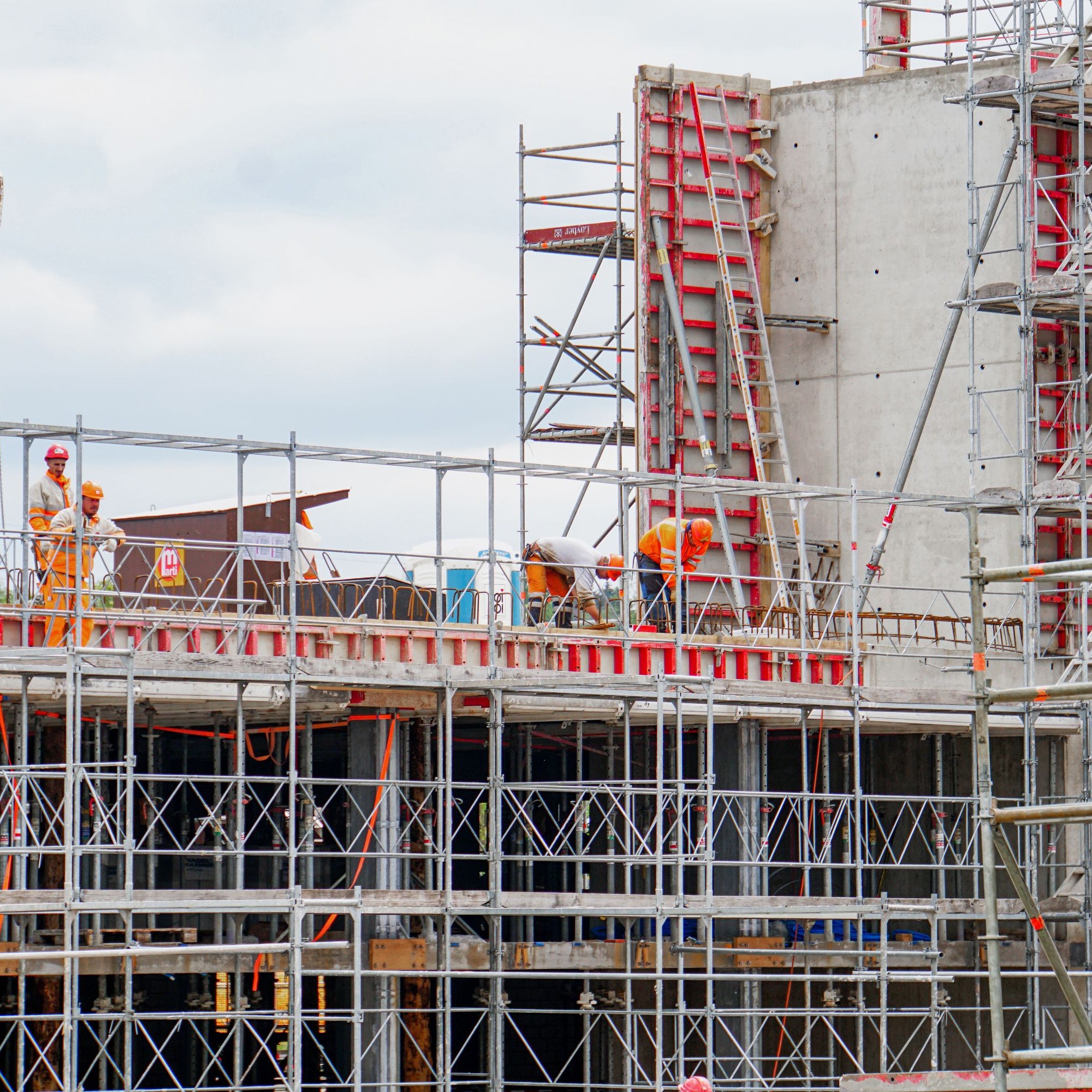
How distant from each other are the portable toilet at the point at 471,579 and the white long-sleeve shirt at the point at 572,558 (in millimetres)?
437

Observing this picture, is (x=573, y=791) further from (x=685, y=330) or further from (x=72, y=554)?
(x=685, y=330)

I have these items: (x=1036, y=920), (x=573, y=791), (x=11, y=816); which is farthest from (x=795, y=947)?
(x=1036, y=920)

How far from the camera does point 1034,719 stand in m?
25.5

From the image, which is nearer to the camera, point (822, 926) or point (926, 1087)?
point (926, 1087)

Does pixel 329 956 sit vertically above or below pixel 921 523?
below

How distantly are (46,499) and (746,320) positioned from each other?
11858mm

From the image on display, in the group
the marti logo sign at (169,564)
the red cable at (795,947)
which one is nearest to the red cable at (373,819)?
the marti logo sign at (169,564)

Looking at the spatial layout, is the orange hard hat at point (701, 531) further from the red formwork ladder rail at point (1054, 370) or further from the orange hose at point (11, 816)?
the orange hose at point (11, 816)

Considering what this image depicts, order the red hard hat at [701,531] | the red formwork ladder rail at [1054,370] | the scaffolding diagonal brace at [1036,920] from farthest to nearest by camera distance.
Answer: the red formwork ladder rail at [1054,370] < the red hard hat at [701,531] < the scaffolding diagonal brace at [1036,920]

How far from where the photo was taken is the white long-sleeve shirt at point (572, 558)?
83.0 feet

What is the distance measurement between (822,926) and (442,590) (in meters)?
7.24

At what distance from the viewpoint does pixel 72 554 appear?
21.4 m

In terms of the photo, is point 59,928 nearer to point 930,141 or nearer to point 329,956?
point 329,956

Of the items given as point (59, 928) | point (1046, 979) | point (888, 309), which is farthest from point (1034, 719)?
point (59, 928)
